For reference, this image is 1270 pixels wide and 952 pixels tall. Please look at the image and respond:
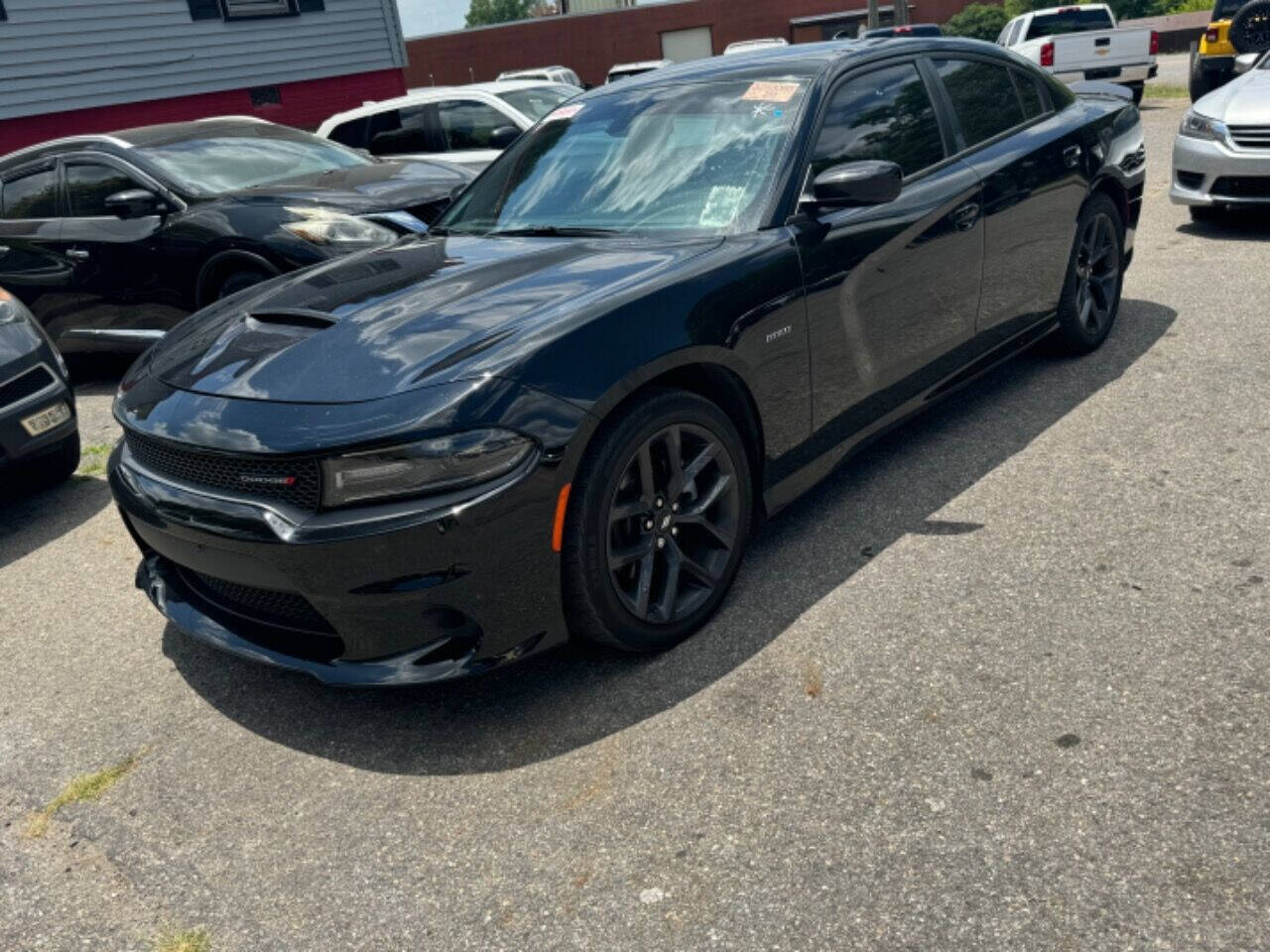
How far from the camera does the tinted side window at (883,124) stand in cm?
389

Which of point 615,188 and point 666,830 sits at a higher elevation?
point 615,188

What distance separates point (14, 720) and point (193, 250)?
4045mm

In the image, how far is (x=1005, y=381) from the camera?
5.37 m

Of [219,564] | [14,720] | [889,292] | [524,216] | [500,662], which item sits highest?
[524,216]

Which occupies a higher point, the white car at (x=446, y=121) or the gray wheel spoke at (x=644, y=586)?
the white car at (x=446, y=121)

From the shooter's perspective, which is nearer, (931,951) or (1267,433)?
(931,951)

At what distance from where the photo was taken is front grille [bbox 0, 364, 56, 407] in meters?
4.96

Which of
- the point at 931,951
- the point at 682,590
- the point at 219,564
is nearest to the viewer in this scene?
the point at 931,951

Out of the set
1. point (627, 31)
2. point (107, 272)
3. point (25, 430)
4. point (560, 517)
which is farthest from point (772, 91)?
point (627, 31)

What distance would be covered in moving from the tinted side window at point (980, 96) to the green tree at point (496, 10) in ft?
380

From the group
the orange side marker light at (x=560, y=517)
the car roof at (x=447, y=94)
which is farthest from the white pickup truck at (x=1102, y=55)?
the orange side marker light at (x=560, y=517)

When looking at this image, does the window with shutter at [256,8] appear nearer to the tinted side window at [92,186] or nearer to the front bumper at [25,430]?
the tinted side window at [92,186]

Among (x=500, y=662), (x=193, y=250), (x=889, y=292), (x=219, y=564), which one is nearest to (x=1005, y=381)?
(x=889, y=292)

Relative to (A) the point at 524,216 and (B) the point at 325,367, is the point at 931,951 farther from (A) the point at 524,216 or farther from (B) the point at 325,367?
(A) the point at 524,216
